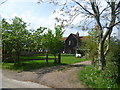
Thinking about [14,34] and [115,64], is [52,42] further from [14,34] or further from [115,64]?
[115,64]

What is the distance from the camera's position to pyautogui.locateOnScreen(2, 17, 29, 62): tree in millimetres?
13506

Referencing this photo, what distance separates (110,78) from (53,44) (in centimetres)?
983

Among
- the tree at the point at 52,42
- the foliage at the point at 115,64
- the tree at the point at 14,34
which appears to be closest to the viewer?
the foliage at the point at 115,64

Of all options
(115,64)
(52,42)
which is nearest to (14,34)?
(52,42)

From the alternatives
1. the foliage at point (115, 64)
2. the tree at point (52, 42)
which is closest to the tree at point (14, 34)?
the tree at point (52, 42)

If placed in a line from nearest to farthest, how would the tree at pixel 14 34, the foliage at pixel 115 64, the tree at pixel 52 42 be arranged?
the foliage at pixel 115 64 < the tree at pixel 14 34 < the tree at pixel 52 42

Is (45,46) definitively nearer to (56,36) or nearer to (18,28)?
(56,36)

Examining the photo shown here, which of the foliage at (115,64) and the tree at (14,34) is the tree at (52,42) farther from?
the foliage at (115,64)

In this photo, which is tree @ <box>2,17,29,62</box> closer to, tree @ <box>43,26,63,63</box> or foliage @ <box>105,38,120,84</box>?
tree @ <box>43,26,63,63</box>

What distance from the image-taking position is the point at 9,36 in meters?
13.3

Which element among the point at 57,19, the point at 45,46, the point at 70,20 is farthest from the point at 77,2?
the point at 45,46

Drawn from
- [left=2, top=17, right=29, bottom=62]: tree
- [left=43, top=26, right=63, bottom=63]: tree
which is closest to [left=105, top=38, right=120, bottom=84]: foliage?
[left=2, top=17, right=29, bottom=62]: tree

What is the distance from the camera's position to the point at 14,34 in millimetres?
13742

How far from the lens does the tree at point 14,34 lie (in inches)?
532
